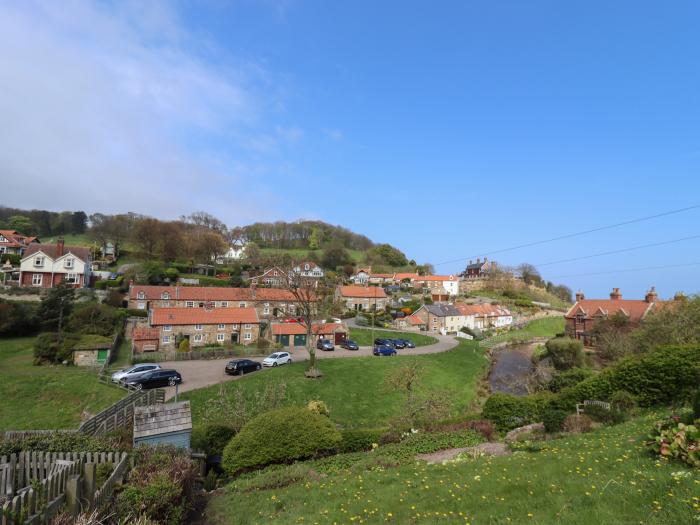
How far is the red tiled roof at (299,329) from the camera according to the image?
164 feet

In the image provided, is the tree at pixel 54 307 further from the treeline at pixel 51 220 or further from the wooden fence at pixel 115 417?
the treeline at pixel 51 220

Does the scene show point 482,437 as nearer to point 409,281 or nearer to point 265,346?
point 265,346

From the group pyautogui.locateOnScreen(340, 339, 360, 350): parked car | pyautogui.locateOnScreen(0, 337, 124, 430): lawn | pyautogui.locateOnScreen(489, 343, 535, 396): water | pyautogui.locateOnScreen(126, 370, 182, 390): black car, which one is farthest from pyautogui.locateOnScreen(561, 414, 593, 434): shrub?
pyautogui.locateOnScreen(340, 339, 360, 350): parked car

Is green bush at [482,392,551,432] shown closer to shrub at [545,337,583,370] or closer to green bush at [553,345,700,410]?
green bush at [553,345,700,410]

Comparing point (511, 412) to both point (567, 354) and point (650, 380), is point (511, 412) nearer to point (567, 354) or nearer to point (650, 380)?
point (650, 380)

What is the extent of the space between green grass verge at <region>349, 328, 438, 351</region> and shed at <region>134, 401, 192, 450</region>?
131 ft

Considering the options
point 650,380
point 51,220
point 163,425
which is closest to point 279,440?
point 163,425

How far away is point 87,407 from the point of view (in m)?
24.8

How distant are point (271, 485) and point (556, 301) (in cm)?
12921

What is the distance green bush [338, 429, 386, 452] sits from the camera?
58.4 feet

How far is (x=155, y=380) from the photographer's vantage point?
29688 mm

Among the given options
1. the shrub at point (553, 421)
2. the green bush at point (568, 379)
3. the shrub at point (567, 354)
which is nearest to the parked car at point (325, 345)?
the green bush at point (568, 379)

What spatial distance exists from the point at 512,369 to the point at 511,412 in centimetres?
3152

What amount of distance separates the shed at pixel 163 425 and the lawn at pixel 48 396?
11465mm
